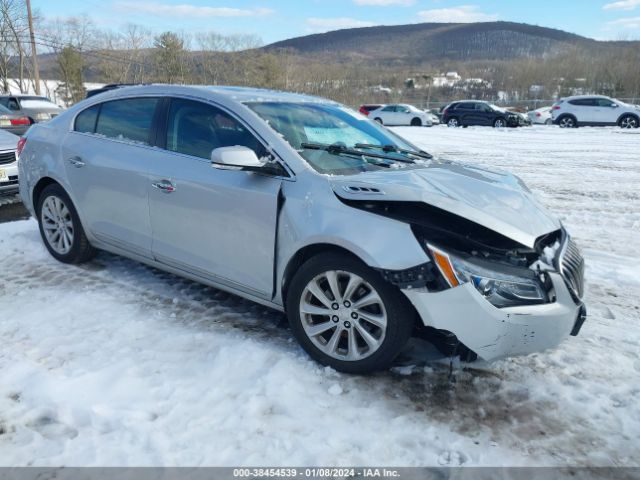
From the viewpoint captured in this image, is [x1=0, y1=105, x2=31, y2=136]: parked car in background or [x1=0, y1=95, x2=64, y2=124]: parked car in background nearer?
[x1=0, y1=105, x2=31, y2=136]: parked car in background

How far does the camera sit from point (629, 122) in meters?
24.5

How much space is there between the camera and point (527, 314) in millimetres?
2516

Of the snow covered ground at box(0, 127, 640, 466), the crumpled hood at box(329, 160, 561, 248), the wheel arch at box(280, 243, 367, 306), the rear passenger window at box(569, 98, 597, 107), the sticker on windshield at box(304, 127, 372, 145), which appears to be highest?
the rear passenger window at box(569, 98, 597, 107)

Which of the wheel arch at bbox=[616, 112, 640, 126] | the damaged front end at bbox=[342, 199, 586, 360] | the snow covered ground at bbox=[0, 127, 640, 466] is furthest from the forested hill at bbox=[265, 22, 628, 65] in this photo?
the damaged front end at bbox=[342, 199, 586, 360]

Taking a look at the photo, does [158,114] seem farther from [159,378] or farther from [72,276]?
[159,378]

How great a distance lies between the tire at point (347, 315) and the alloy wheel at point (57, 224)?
2.60 meters

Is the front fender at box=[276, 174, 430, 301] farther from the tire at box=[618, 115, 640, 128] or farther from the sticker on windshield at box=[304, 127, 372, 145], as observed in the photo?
the tire at box=[618, 115, 640, 128]

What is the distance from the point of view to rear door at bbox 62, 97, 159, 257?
149 inches

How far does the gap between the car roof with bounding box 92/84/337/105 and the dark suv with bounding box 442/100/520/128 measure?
25.6 m

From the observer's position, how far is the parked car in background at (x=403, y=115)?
31266mm

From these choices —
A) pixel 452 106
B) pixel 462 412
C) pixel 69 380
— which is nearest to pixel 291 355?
pixel 462 412

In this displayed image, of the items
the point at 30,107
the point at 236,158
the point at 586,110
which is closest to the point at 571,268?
the point at 236,158

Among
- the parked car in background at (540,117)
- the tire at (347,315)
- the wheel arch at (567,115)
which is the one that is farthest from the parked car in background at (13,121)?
the parked car in background at (540,117)

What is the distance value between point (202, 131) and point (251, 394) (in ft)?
6.09
